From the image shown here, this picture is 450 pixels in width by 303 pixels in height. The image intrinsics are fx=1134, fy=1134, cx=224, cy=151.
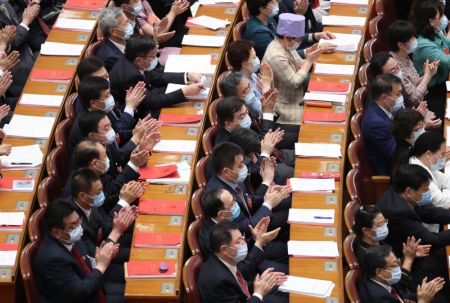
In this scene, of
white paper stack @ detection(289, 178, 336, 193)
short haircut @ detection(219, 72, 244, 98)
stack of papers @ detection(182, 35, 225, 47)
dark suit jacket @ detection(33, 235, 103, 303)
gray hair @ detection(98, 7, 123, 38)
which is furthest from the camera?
stack of papers @ detection(182, 35, 225, 47)

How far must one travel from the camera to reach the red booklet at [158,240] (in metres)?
5.58

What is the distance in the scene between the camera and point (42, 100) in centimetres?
656

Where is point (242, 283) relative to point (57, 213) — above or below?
below

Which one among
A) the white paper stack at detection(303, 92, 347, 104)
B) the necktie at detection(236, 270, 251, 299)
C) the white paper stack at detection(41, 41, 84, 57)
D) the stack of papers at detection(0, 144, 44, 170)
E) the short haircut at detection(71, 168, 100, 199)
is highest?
the short haircut at detection(71, 168, 100, 199)

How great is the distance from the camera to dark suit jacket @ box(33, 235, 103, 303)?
17.6ft

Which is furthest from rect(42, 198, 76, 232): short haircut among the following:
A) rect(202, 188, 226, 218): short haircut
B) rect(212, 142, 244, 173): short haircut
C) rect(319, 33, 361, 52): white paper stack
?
rect(319, 33, 361, 52): white paper stack

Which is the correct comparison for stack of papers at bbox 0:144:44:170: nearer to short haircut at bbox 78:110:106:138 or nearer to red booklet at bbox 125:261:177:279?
short haircut at bbox 78:110:106:138

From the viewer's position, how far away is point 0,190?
19.6 feet

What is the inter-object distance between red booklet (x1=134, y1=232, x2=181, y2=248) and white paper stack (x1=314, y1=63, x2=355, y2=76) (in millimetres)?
1689

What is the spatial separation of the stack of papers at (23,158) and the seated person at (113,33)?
2.88ft

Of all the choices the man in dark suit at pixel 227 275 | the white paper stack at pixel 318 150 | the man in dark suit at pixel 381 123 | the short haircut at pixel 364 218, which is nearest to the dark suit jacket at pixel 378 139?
the man in dark suit at pixel 381 123

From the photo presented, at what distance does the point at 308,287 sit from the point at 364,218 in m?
0.46

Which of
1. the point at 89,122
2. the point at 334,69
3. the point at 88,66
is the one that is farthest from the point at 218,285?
the point at 334,69

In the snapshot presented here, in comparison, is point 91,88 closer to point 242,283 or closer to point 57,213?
point 57,213
